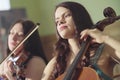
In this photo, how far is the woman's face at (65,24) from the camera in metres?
0.99

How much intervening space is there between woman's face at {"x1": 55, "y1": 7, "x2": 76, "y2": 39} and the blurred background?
7 cm

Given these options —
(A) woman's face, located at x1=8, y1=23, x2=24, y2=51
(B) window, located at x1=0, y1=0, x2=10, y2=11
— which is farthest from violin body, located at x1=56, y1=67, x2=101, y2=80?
(B) window, located at x1=0, y1=0, x2=10, y2=11

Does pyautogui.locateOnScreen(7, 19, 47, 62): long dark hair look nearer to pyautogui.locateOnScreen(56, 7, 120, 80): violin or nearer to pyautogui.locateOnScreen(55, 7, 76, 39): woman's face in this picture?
pyautogui.locateOnScreen(55, 7, 76, 39): woman's face

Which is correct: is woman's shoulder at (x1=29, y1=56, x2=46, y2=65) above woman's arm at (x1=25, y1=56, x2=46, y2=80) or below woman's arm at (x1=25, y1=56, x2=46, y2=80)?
above

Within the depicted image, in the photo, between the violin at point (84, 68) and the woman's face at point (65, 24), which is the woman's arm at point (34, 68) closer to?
the woman's face at point (65, 24)

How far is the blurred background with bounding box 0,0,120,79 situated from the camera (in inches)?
39.3

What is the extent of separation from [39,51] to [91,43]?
0.40m

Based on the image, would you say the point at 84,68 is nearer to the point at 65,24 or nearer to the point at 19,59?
the point at 65,24

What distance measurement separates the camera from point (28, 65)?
115 cm

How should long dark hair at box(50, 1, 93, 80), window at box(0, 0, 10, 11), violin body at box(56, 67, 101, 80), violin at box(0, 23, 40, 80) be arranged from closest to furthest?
violin body at box(56, 67, 101, 80)
long dark hair at box(50, 1, 93, 80)
violin at box(0, 23, 40, 80)
window at box(0, 0, 10, 11)

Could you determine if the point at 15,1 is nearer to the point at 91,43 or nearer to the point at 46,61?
the point at 46,61

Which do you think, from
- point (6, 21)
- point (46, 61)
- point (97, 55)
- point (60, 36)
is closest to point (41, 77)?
point (46, 61)

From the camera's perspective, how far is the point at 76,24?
3.25 feet

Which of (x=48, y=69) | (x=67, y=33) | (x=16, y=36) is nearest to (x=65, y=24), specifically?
(x=67, y=33)
